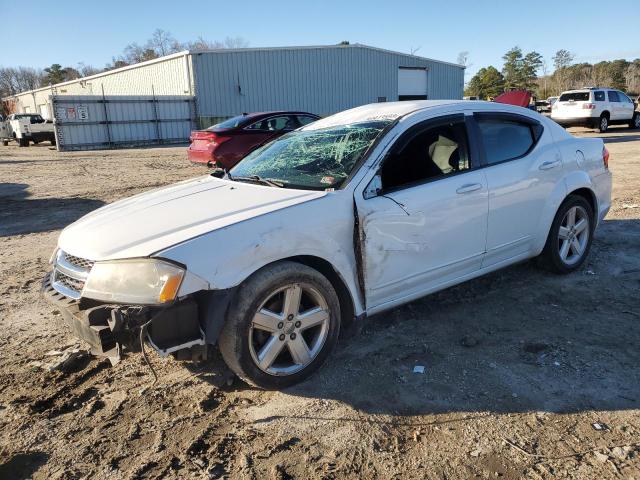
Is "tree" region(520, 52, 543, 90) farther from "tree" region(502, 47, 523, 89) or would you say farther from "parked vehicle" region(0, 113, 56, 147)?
"parked vehicle" region(0, 113, 56, 147)

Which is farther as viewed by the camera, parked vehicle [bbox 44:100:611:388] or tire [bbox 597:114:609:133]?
tire [bbox 597:114:609:133]

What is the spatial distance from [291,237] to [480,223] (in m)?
1.66

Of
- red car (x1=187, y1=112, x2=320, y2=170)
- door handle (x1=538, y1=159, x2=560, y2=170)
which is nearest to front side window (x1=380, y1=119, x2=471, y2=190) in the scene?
door handle (x1=538, y1=159, x2=560, y2=170)

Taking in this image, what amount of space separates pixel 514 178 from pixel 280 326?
92.0 inches

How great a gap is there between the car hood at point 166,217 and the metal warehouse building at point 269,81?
23.6m

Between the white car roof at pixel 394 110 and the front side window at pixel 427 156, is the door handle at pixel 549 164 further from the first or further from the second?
the front side window at pixel 427 156

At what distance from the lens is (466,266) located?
3.91 metres

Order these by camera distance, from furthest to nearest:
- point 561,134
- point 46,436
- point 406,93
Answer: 1. point 406,93
2. point 561,134
3. point 46,436

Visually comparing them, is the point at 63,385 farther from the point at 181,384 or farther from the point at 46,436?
the point at 181,384

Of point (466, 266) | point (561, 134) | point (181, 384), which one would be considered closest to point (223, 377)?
point (181, 384)

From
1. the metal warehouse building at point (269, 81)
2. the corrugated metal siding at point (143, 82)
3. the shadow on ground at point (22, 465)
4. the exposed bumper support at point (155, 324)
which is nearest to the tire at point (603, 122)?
the metal warehouse building at point (269, 81)

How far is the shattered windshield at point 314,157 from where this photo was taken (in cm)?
349

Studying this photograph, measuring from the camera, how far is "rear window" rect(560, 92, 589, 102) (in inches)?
869

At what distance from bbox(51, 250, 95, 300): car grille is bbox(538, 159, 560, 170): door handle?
3.60m
